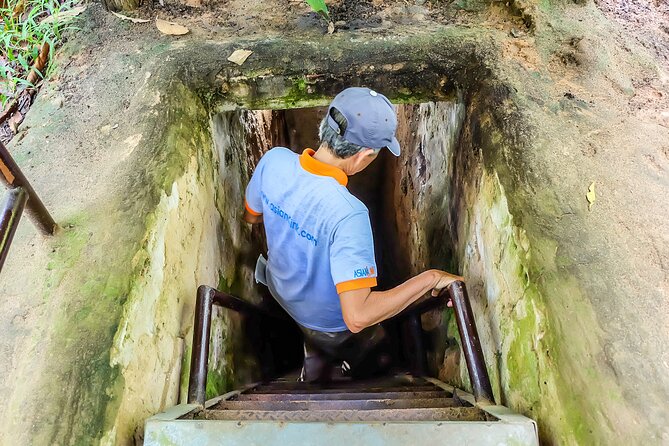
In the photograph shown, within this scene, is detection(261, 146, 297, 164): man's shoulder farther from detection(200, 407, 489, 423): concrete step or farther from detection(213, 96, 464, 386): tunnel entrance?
detection(200, 407, 489, 423): concrete step

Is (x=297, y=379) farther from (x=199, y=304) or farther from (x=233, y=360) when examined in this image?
(x=199, y=304)

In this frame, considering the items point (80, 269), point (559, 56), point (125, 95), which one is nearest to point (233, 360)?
point (80, 269)

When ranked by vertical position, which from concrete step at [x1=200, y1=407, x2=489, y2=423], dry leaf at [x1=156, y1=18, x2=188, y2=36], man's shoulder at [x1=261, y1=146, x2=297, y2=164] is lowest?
concrete step at [x1=200, y1=407, x2=489, y2=423]

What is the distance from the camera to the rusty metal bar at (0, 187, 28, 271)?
1454 millimetres

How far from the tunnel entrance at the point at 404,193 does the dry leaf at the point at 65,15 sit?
37.6 inches

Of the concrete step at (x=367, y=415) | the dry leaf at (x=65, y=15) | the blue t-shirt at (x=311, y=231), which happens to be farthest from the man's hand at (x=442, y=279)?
the dry leaf at (x=65, y=15)

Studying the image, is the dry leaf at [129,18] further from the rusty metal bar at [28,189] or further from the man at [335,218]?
the rusty metal bar at [28,189]

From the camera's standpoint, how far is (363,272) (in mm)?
1750

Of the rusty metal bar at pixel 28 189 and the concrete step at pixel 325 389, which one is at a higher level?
the rusty metal bar at pixel 28 189

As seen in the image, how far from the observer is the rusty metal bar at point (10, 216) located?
1.45m

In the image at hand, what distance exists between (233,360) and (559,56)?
85.6 inches

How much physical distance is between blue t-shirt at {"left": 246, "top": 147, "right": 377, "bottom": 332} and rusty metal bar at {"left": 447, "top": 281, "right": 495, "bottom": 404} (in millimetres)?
335

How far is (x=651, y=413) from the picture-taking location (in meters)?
1.37

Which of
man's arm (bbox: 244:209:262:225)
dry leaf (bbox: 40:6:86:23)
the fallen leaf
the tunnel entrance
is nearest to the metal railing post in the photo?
man's arm (bbox: 244:209:262:225)
